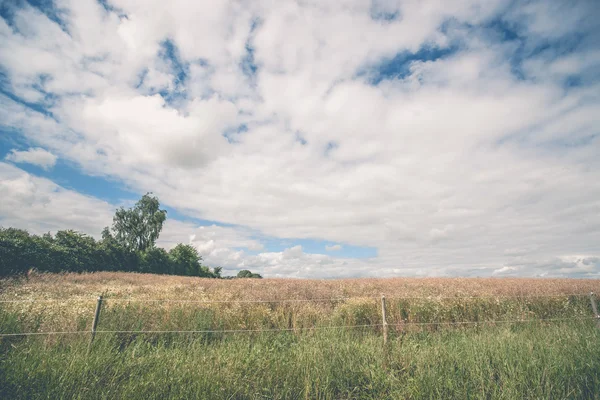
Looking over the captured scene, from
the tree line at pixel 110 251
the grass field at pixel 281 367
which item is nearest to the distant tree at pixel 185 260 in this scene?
the tree line at pixel 110 251

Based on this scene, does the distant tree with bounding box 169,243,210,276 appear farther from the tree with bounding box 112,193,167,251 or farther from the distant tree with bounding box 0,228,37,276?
the distant tree with bounding box 0,228,37,276

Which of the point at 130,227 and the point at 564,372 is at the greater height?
the point at 130,227

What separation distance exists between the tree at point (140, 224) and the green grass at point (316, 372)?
190 ft

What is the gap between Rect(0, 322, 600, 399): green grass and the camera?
13.7 ft

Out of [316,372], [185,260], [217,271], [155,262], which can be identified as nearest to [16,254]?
[155,262]

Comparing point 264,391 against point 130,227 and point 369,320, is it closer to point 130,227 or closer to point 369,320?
point 369,320

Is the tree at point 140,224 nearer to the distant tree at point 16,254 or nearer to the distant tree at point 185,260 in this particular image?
the distant tree at point 185,260

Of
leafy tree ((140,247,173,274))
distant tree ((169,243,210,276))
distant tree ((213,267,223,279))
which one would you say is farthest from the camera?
distant tree ((213,267,223,279))

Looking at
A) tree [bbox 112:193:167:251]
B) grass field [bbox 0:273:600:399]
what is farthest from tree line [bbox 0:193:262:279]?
grass field [bbox 0:273:600:399]

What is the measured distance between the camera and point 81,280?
21.1 meters

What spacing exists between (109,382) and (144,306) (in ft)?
13.0

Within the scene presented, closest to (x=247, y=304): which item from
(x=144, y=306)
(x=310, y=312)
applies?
(x=310, y=312)

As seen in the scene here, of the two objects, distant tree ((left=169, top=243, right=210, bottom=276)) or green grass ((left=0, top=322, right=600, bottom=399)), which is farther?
distant tree ((left=169, top=243, right=210, bottom=276))

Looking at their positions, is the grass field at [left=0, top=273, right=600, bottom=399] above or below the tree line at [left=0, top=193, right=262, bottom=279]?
below
